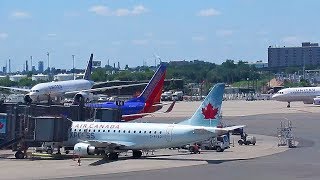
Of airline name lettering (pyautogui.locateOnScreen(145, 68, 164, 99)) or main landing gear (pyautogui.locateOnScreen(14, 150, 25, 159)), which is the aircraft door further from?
airline name lettering (pyautogui.locateOnScreen(145, 68, 164, 99))

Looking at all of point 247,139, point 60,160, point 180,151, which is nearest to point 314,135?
point 247,139

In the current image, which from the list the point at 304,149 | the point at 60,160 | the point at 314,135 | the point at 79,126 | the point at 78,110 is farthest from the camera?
the point at 314,135

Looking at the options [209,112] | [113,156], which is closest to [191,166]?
[209,112]

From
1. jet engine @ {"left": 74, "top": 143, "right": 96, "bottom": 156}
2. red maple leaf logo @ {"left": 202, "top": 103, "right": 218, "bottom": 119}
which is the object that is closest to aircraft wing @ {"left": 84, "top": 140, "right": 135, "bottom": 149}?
jet engine @ {"left": 74, "top": 143, "right": 96, "bottom": 156}

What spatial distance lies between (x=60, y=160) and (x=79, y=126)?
16.5ft

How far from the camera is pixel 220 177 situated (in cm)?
4578

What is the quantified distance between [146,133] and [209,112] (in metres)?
5.99

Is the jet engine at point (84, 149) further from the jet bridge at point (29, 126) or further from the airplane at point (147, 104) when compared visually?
the airplane at point (147, 104)

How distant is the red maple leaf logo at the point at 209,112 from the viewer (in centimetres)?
5972

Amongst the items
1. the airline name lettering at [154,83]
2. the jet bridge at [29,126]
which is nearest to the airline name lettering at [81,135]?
the jet bridge at [29,126]

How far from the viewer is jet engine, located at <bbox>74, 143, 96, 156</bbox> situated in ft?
201

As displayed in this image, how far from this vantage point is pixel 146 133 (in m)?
61.6

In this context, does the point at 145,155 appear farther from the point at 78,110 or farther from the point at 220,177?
the point at 220,177

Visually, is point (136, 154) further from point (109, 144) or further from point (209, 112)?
point (209, 112)
